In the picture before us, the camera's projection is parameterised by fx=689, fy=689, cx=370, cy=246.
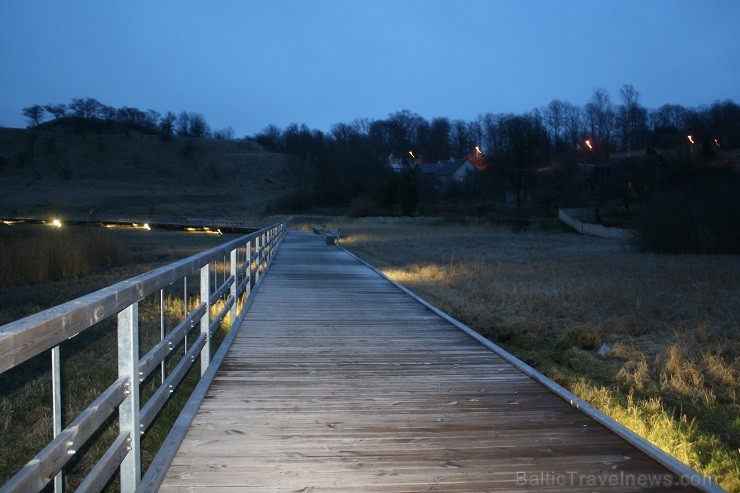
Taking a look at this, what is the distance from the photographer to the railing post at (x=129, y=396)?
3660 mm

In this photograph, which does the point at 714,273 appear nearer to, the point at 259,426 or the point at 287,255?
the point at 287,255

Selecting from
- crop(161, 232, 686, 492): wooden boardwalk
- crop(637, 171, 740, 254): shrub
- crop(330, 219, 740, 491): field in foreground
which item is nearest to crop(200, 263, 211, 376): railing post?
crop(161, 232, 686, 492): wooden boardwalk

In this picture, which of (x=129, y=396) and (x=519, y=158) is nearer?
(x=129, y=396)

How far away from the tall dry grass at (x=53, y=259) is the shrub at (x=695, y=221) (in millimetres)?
23801

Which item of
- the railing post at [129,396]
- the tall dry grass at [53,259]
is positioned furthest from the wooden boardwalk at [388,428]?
the tall dry grass at [53,259]

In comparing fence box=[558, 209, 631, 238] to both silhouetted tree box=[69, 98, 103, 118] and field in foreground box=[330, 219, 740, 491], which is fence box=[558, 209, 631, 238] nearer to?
field in foreground box=[330, 219, 740, 491]

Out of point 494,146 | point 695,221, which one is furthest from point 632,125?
point 695,221

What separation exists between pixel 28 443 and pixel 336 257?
17.4m

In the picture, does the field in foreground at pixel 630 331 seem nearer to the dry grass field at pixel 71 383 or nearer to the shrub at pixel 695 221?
the dry grass field at pixel 71 383

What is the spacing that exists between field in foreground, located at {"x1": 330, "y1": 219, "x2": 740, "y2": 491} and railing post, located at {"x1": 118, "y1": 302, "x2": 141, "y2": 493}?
369 cm

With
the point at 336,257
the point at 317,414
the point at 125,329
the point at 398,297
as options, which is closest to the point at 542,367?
the point at 398,297

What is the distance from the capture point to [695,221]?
3061 cm

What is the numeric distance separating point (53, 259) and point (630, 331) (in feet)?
67.4

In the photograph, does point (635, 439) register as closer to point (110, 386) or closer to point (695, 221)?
point (110, 386)
